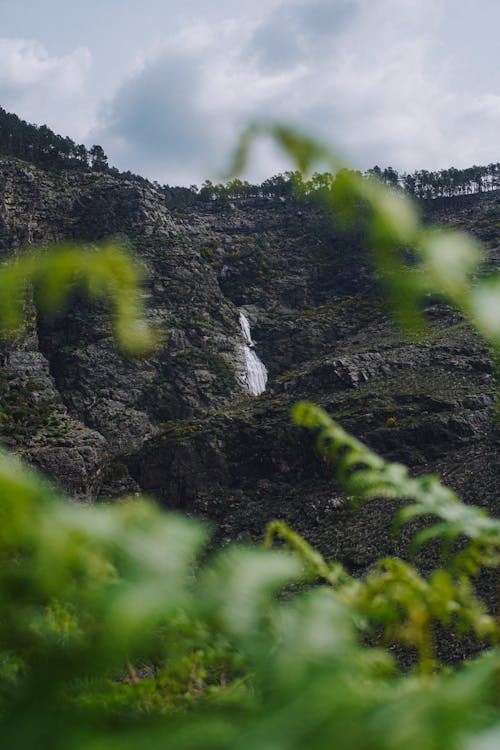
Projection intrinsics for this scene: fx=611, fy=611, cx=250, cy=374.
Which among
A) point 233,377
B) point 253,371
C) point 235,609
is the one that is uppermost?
point 253,371

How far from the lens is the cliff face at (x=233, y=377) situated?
1030 inches

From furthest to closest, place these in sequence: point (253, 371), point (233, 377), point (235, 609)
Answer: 1. point (253, 371)
2. point (233, 377)
3. point (235, 609)

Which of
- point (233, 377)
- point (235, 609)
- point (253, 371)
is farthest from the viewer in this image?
point (253, 371)

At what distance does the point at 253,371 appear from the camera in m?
41.5

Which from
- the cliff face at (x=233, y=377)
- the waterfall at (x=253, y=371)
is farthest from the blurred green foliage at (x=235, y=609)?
the waterfall at (x=253, y=371)

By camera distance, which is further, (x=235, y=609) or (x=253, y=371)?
(x=253, y=371)

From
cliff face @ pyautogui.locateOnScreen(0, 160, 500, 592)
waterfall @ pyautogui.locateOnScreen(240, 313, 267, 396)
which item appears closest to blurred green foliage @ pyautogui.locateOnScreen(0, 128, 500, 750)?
cliff face @ pyautogui.locateOnScreen(0, 160, 500, 592)

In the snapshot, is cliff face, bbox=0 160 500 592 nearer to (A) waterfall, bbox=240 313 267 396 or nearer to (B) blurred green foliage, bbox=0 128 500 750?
(A) waterfall, bbox=240 313 267 396

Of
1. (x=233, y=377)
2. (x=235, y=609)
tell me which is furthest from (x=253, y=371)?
(x=235, y=609)

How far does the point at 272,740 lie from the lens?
40cm

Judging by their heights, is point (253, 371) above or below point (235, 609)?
above

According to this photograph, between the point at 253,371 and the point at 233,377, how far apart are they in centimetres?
245

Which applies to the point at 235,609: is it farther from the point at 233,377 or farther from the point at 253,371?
the point at 253,371

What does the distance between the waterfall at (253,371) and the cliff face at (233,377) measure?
2.17ft
